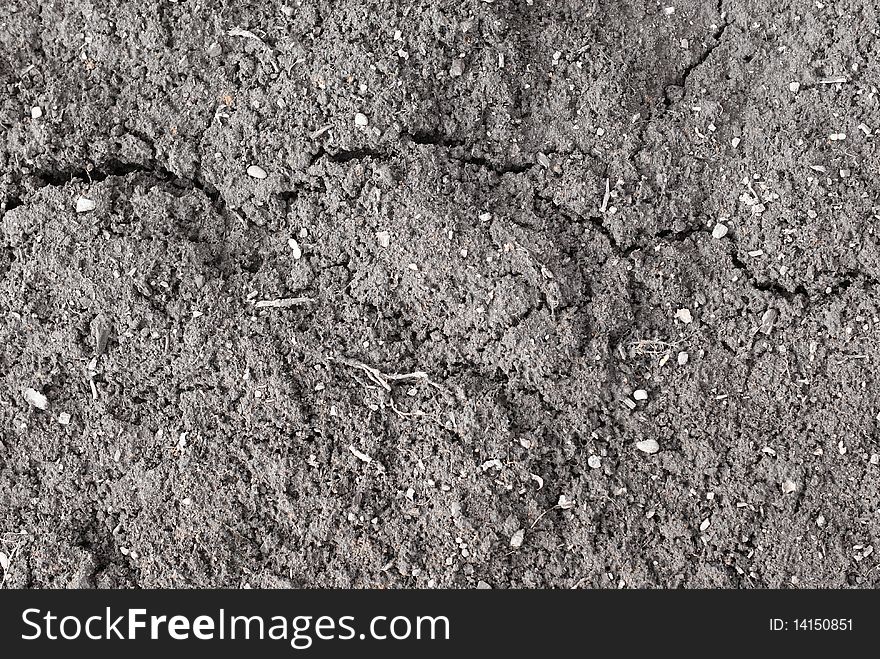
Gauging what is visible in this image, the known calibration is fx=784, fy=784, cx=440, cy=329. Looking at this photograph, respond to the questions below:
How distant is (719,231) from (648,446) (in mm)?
491

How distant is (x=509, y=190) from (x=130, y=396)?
938mm

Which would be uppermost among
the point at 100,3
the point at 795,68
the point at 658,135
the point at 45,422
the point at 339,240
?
the point at 100,3

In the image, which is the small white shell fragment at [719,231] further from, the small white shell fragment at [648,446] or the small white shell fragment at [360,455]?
the small white shell fragment at [360,455]

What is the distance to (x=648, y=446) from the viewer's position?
1665 mm

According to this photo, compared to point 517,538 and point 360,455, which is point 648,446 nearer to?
point 517,538

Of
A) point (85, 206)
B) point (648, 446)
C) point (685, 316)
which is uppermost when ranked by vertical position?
point (85, 206)

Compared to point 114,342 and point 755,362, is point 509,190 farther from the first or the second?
point 114,342

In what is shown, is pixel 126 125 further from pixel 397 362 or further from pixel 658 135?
pixel 658 135

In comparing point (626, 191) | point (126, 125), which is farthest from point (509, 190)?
point (126, 125)

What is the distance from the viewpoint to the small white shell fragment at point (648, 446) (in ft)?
5.46

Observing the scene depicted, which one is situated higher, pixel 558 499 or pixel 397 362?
pixel 397 362

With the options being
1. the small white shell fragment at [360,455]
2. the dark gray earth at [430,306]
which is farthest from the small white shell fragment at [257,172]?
the small white shell fragment at [360,455]

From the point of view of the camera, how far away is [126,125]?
174 cm

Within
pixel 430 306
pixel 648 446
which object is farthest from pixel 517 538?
pixel 430 306
